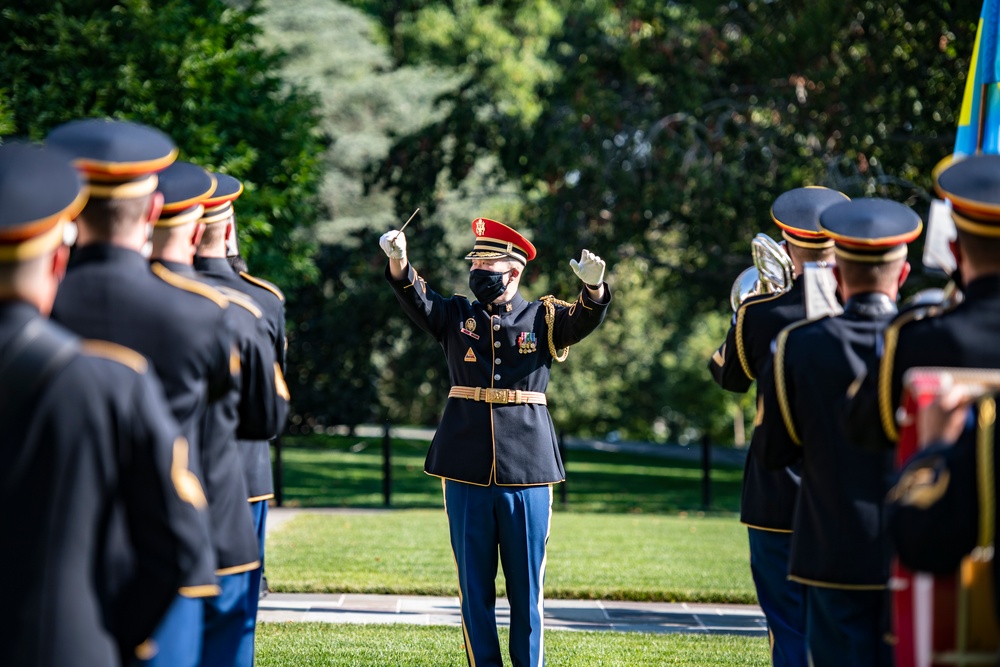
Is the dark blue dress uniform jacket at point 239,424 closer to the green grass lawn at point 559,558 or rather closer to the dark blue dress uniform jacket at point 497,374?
the dark blue dress uniform jacket at point 497,374

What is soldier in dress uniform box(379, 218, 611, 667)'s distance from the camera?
240 inches

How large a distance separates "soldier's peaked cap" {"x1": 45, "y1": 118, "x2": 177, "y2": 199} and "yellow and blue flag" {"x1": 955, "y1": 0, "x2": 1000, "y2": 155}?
16.6 ft

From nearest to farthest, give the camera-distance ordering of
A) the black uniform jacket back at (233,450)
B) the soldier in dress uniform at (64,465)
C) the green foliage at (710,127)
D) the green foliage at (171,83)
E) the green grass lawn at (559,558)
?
the soldier in dress uniform at (64,465) < the black uniform jacket back at (233,450) < the green grass lawn at (559,558) < the green foliage at (171,83) < the green foliage at (710,127)

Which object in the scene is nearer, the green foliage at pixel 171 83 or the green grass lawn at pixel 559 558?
the green grass lawn at pixel 559 558

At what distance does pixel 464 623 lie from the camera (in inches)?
242

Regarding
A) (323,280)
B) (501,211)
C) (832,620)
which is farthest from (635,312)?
(832,620)

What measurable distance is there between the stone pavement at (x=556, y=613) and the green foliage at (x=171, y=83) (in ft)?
27.9

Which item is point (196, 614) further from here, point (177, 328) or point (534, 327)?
point (534, 327)

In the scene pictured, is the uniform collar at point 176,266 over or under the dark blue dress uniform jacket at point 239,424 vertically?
over

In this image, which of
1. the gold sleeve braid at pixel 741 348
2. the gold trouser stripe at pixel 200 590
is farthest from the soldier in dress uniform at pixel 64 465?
the gold sleeve braid at pixel 741 348

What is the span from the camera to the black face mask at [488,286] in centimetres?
641

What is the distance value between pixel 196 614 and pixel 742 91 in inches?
670

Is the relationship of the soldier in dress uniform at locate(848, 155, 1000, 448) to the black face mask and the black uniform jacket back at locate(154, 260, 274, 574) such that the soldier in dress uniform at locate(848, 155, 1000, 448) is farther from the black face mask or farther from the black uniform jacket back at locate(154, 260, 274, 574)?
the black face mask

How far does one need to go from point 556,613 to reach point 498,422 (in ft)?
10.7
